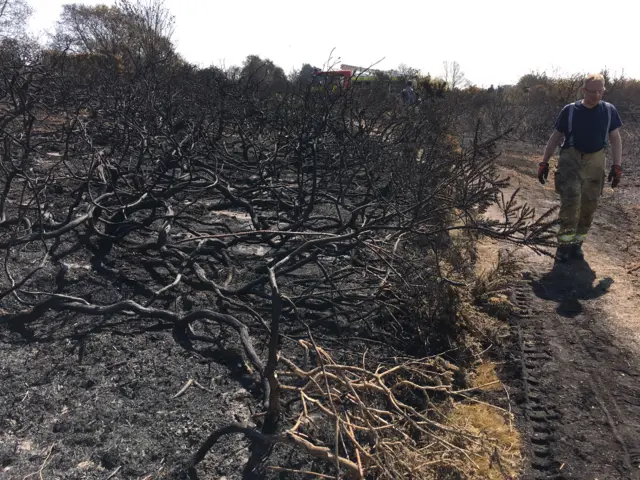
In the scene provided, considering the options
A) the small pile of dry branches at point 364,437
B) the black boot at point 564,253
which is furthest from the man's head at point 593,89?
the small pile of dry branches at point 364,437

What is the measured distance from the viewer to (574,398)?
138 inches

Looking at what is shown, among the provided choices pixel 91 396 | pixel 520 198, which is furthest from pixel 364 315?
pixel 520 198

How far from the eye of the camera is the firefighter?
224 inches

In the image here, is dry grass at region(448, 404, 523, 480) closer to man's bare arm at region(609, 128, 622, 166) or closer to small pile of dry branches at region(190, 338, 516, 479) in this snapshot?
small pile of dry branches at region(190, 338, 516, 479)

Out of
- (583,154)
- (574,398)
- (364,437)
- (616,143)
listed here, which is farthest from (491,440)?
(616,143)

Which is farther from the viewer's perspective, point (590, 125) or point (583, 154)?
point (583, 154)

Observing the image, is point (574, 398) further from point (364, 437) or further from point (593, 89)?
point (593, 89)

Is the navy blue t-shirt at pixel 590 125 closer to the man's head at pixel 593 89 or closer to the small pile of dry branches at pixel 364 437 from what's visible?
the man's head at pixel 593 89

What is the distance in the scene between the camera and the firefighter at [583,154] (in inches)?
224

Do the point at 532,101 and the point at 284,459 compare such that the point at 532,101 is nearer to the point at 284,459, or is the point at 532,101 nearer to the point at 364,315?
the point at 364,315

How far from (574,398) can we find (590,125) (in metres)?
3.25

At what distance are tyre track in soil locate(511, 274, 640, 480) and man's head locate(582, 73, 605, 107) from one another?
219cm

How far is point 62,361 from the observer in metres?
3.25

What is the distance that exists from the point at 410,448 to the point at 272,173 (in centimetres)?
507
